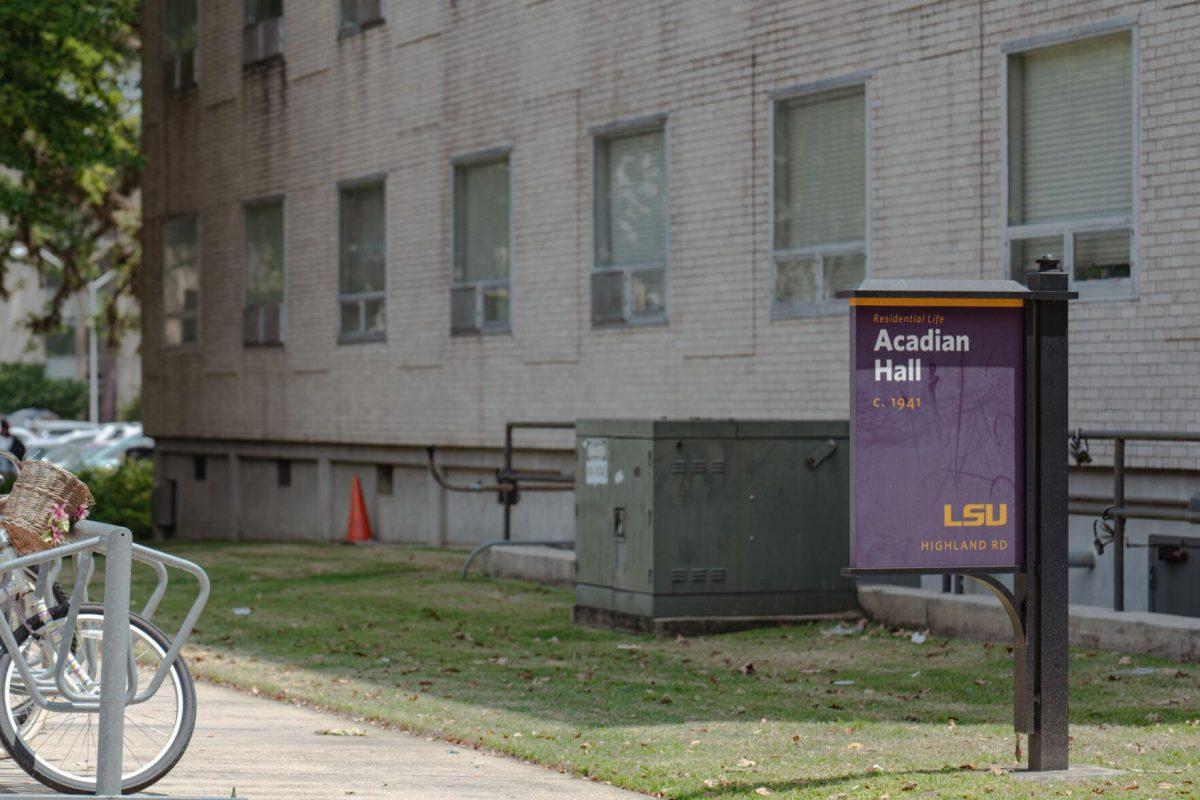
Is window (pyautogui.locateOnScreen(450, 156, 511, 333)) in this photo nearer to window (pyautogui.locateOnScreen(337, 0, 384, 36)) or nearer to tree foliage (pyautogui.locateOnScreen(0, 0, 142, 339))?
window (pyautogui.locateOnScreen(337, 0, 384, 36))

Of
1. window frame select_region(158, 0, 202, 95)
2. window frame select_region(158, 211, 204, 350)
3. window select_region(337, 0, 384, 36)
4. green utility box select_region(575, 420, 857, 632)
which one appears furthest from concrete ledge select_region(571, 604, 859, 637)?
window frame select_region(158, 0, 202, 95)

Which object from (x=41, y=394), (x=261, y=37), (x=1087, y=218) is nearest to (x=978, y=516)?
(x=1087, y=218)

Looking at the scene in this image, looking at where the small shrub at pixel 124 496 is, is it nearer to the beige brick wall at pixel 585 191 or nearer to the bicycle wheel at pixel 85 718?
the beige brick wall at pixel 585 191

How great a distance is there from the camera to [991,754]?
7.99 meters

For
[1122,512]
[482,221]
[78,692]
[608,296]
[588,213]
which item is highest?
[482,221]

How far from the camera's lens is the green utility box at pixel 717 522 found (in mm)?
12180

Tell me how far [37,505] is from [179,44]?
68.1 ft

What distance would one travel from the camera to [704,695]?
9.99 m

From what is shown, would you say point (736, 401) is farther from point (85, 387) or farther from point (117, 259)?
point (85, 387)

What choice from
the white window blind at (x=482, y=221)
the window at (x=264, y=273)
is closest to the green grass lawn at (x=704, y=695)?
the white window blind at (x=482, y=221)

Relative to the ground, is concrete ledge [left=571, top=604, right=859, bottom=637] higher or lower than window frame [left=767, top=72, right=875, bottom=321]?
lower

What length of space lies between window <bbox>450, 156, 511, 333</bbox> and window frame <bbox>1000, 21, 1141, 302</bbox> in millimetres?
7079

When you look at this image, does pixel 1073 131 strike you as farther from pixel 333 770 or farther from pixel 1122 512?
pixel 333 770

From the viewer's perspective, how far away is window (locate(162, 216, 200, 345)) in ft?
87.0
